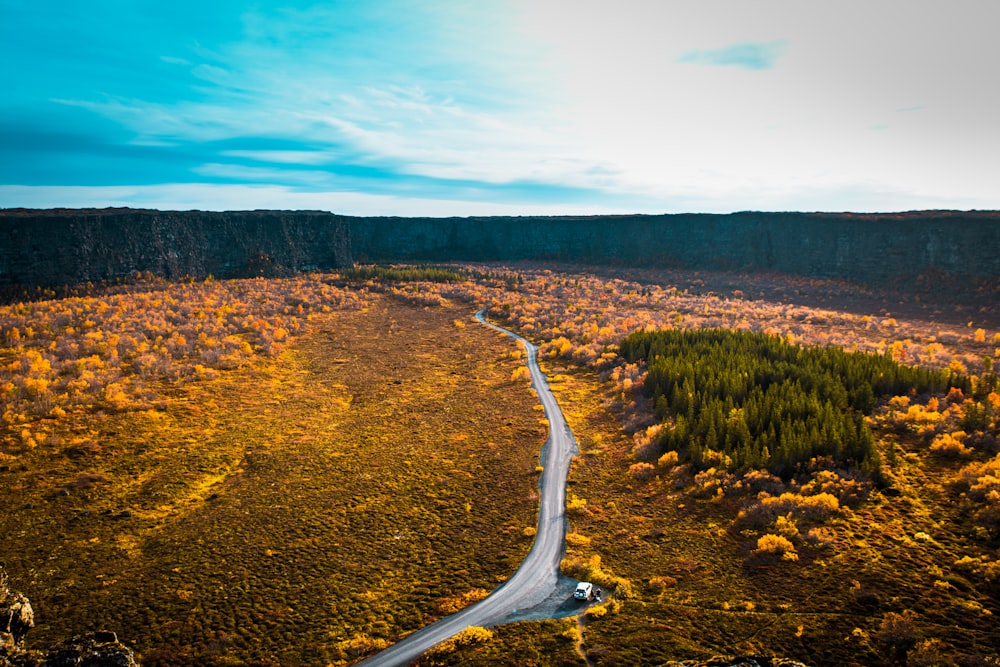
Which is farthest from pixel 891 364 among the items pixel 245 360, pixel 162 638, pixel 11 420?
pixel 11 420

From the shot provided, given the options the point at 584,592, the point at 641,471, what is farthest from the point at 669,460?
the point at 584,592

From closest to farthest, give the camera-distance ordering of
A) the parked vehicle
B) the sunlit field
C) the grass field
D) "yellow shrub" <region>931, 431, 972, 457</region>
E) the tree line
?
the sunlit field
the grass field
the parked vehicle
"yellow shrub" <region>931, 431, 972, 457</region>
the tree line

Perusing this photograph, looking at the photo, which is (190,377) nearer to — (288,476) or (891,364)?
(288,476)

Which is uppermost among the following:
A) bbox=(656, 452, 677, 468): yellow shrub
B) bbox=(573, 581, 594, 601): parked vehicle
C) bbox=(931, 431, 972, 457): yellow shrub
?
bbox=(931, 431, 972, 457): yellow shrub

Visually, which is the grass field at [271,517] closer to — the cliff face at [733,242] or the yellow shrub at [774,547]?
the yellow shrub at [774,547]

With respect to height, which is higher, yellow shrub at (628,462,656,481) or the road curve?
yellow shrub at (628,462,656,481)

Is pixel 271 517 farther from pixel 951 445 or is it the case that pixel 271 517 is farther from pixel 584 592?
pixel 951 445

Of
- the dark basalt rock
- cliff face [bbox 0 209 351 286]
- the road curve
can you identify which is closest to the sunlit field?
the road curve

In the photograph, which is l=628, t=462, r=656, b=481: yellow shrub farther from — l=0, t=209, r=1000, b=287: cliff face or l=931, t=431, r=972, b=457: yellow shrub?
l=0, t=209, r=1000, b=287: cliff face
